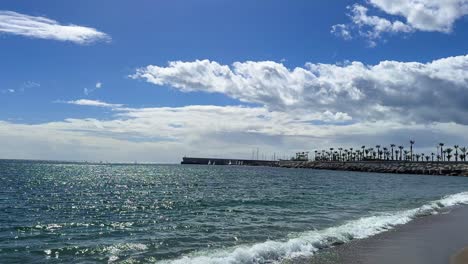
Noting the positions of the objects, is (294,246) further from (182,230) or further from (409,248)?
(182,230)

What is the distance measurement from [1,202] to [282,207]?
939 inches

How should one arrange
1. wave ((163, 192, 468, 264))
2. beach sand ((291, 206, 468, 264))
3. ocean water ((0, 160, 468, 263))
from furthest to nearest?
ocean water ((0, 160, 468, 263)) → beach sand ((291, 206, 468, 264)) → wave ((163, 192, 468, 264))

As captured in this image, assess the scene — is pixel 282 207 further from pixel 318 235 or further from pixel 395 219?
pixel 318 235

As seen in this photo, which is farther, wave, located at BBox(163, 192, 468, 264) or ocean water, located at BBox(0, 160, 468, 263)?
ocean water, located at BBox(0, 160, 468, 263)

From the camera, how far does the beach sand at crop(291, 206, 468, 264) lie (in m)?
15.8

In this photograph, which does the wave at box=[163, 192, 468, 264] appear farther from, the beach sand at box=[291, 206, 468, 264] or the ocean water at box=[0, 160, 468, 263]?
the beach sand at box=[291, 206, 468, 264]

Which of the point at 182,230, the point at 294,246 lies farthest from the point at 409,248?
the point at 182,230

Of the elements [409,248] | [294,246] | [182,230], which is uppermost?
[294,246]

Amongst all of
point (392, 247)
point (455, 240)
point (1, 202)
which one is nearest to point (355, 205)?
point (455, 240)

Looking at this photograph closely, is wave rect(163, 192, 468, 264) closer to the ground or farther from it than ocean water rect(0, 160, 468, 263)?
farther from it

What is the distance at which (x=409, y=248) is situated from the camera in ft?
60.0

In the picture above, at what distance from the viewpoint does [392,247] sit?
18.5 metres

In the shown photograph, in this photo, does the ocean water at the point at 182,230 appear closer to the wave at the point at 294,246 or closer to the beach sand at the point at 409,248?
the wave at the point at 294,246

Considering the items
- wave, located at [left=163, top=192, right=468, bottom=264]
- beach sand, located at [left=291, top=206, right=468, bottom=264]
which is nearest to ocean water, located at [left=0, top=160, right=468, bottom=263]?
wave, located at [left=163, top=192, right=468, bottom=264]
